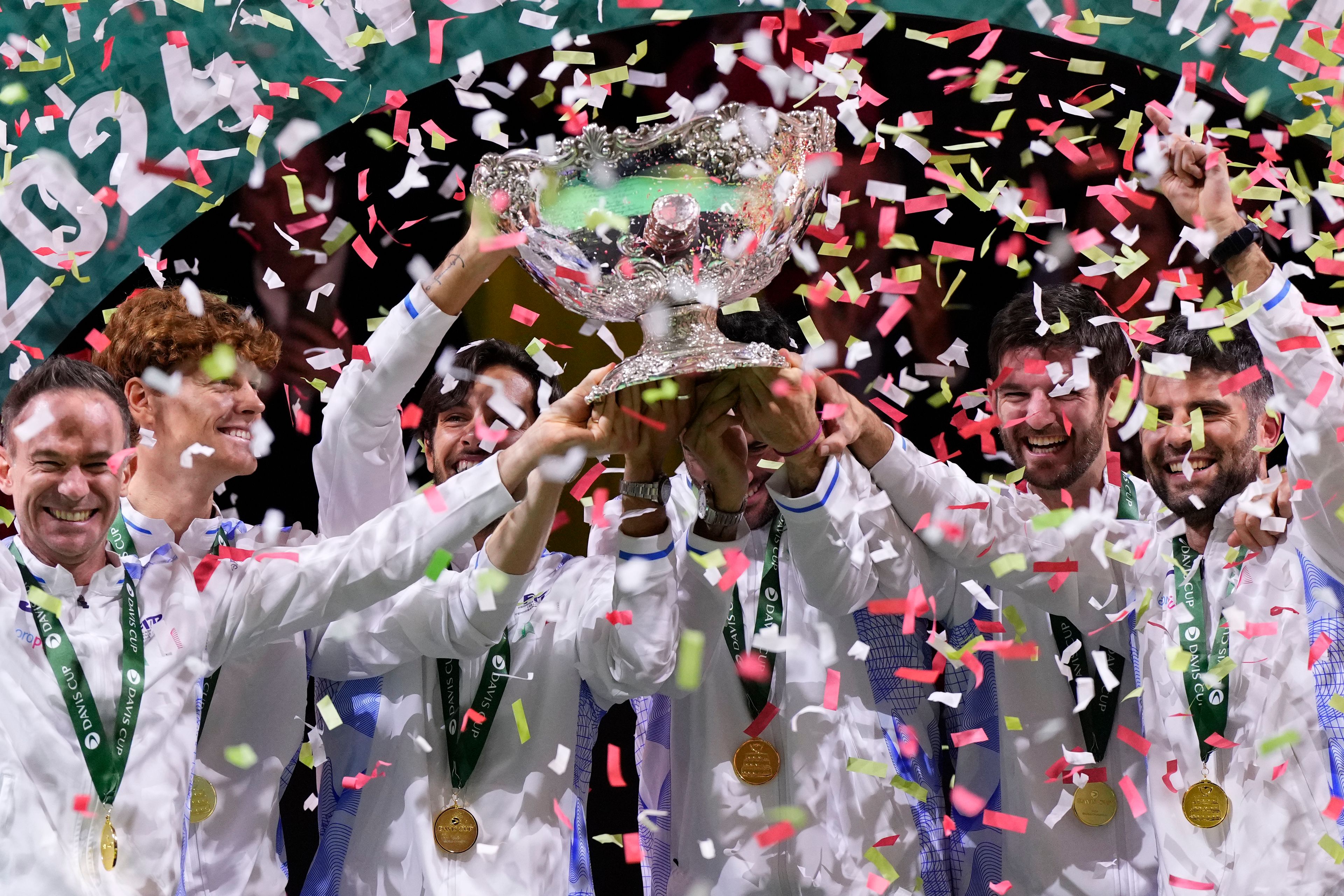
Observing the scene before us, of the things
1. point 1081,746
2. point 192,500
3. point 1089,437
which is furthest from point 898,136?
point 192,500

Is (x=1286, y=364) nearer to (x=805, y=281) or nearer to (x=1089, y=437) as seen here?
(x=1089, y=437)

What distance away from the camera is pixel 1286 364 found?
10.3ft

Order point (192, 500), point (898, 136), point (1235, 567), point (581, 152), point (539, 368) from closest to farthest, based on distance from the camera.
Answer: point (581, 152), point (1235, 567), point (192, 500), point (539, 368), point (898, 136)

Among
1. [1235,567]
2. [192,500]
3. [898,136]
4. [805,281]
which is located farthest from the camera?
[805,281]

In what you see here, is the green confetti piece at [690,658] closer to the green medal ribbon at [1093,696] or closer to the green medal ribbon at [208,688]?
the green medal ribbon at [1093,696]

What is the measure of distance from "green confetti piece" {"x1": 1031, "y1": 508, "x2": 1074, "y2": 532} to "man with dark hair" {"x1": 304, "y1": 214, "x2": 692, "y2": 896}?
0.94 meters

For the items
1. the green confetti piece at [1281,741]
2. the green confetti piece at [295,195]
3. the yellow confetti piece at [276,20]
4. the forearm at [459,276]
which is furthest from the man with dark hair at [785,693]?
the yellow confetti piece at [276,20]

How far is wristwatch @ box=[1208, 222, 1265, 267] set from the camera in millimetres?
3252

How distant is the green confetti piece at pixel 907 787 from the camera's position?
3486 mm

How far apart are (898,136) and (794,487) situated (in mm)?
1645

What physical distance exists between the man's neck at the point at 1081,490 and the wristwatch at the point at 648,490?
1.10 m

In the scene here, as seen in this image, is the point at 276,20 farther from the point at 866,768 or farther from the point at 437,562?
the point at 866,768

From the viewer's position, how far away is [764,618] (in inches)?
143

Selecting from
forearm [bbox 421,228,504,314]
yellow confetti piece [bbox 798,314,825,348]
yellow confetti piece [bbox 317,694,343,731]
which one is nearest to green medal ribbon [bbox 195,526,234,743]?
yellow confetti piece [bbox 317,694,343,731]
